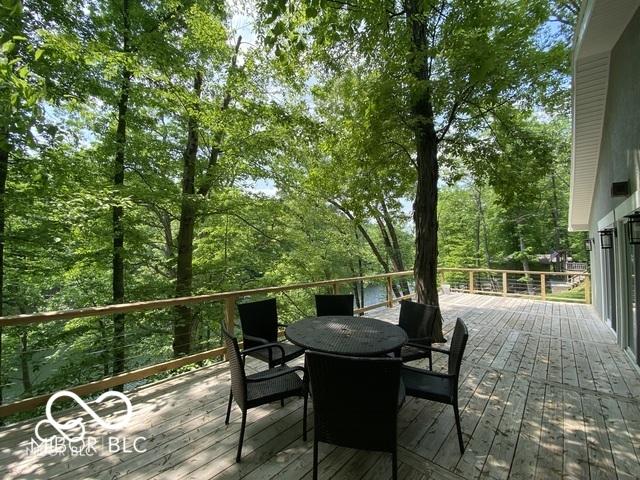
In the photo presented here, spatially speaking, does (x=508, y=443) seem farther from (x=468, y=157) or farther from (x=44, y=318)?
(x=468, y=157)

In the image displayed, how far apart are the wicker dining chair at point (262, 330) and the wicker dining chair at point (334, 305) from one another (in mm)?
734

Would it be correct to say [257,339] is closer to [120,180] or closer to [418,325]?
[418,325]

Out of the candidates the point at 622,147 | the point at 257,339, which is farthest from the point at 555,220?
the point at 257,339

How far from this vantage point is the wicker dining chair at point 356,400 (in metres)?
1.69

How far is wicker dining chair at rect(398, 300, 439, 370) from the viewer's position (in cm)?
302

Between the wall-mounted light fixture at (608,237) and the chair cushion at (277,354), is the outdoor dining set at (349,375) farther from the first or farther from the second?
the wall-mounted light fixture at (608,237)

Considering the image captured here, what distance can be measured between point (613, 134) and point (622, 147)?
2.13ft

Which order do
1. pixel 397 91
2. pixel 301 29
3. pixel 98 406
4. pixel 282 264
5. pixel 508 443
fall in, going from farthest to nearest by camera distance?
1. pixel 282 264
2. pixel 301 29
3. pixel 397 91
4. pixel 98 406
5. pixel 508 443

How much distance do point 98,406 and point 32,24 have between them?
19.1 ft

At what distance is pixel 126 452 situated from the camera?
2.18m

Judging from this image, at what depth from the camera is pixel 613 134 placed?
4.37 metres

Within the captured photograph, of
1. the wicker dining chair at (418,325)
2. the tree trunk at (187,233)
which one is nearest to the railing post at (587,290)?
the wicker dining chair at (418,325)

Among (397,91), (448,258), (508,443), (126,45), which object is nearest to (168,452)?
(508,443)

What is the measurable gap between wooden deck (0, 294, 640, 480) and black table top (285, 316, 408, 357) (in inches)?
27.8
